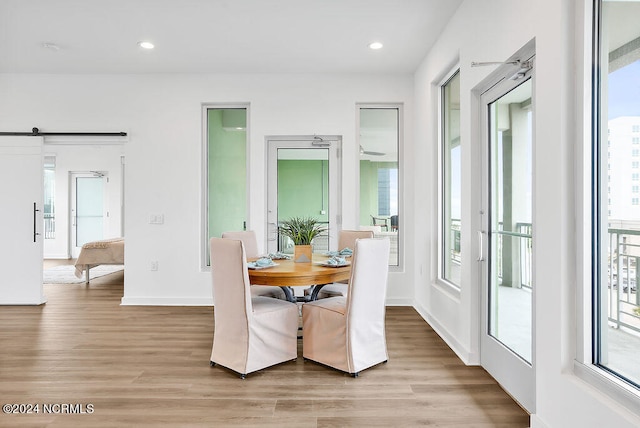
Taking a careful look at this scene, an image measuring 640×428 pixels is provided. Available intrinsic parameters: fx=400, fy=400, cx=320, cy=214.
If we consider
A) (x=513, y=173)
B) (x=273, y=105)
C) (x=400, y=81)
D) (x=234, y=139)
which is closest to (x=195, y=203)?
(x=234, y=139)

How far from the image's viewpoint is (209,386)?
2553 millimetres

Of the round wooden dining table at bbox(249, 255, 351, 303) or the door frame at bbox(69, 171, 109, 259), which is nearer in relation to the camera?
the round wooden dining table at bbox(249, 255, 351, 303)

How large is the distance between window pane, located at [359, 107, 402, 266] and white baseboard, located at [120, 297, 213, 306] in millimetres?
2129

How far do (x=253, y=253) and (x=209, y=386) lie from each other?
65.1 inches

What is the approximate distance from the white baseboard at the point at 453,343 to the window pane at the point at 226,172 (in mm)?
2403

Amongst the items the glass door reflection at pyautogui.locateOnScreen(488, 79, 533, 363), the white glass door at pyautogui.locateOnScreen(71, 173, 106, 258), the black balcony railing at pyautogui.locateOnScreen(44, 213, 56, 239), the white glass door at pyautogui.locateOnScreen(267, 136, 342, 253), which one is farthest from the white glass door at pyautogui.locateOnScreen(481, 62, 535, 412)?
the black balcony railing at pyautogui.locateOnScreen(44, 213, 56, 239)

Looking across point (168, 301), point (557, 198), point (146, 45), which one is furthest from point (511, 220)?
point (168, 301)

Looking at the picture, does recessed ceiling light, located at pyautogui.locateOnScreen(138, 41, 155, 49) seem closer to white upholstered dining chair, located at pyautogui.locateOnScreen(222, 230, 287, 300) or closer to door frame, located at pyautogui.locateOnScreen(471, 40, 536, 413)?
white upholstered dining chair, located at pyautogui.locateOnScreen(222, 230, 287, 300)

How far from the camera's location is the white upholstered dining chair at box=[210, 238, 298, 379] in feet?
8.62

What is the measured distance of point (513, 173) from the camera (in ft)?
8.21

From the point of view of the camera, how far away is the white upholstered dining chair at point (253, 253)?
139 inches

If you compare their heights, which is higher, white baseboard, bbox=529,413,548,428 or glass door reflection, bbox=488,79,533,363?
glass door reflection, bbox=488,79,533,363

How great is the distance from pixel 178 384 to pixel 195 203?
2598mm

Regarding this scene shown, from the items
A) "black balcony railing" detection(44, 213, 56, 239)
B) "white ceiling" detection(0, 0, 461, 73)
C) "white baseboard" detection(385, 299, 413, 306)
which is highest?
"white ceiling" detection(0, 0, 461, 73)
